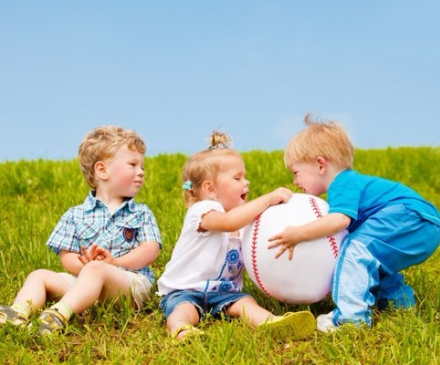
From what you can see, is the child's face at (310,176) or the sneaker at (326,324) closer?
the sneaker at (326,324)

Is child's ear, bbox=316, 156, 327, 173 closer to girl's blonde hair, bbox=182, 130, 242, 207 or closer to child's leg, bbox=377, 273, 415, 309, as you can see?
girl's blonde hair, bbox=182, 130, 242, 207

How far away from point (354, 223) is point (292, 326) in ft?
2.80

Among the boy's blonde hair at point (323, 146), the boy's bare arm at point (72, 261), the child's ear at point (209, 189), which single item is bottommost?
the boy's bare arm at point (72, 261)

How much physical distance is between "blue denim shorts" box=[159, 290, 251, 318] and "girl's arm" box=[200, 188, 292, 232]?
1.69ft

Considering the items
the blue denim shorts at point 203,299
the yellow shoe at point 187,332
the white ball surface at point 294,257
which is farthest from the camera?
the blue denim shorts at point 203,299

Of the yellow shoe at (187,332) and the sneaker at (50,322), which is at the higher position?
the sneaker at (50,322)

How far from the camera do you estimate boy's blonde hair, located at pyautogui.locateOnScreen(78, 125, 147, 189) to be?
4.99m

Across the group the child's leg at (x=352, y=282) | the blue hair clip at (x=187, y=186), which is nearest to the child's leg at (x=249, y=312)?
the child's leg at (x=352, y=282)

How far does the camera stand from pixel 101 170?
502cm

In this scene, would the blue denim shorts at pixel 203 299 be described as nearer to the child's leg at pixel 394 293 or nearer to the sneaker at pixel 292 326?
the sneaker at pixel 292 326

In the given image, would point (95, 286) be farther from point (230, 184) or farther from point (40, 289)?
point (230, 184)

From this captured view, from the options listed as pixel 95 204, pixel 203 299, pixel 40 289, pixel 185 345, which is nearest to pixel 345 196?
pixel 203 299

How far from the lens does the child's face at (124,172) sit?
195 inches

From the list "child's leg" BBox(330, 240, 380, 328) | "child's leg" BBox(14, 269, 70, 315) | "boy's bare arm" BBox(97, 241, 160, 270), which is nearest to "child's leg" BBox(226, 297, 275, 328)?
"child's leg" BBox(330, 240, 380, 328)
